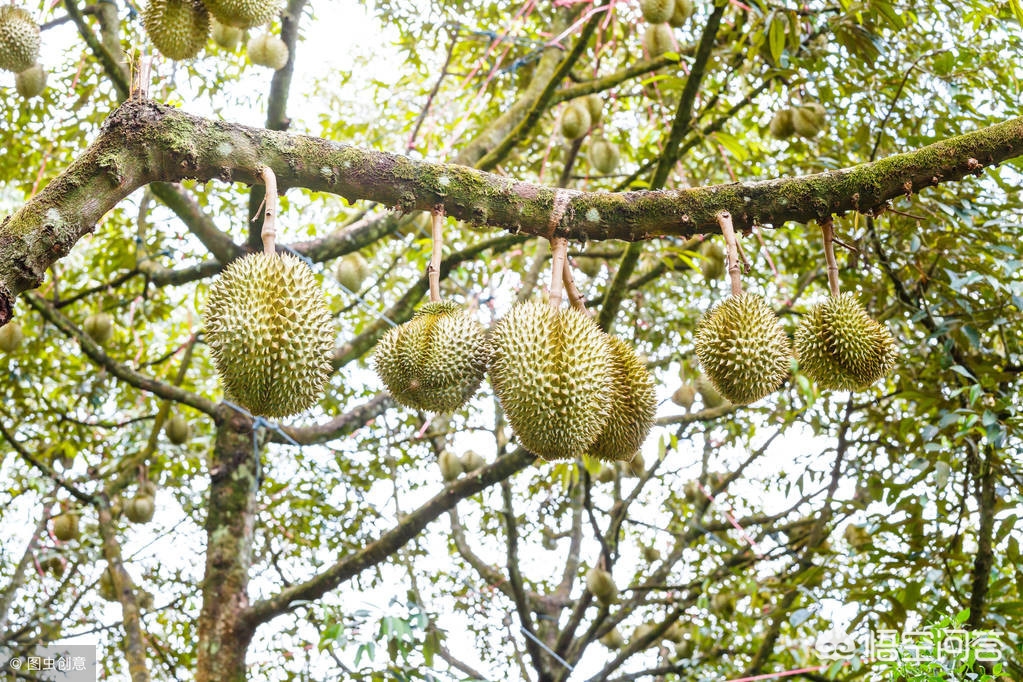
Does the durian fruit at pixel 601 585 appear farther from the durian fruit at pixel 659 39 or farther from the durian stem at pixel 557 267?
the durian stem at pixel 557 267

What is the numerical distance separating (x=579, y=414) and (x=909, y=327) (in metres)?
2.60

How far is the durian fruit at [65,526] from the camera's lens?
17.3 ft

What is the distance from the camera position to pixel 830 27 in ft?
11.5

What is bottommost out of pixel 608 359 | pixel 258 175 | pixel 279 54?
pixel 608 359

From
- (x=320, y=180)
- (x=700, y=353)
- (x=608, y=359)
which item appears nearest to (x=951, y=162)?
(x=700, y=353)

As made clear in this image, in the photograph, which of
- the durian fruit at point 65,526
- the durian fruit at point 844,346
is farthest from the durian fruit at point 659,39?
the durian fruit at point 65,526

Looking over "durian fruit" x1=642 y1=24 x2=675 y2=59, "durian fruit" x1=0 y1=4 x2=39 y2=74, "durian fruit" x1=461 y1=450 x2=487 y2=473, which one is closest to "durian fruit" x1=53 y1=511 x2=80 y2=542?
"durian fruit" x1=461 y1=450 x2=487 y2=473

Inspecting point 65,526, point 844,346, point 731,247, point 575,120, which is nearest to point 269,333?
point 731,247

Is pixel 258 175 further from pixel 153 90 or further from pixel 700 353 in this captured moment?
pixel 153 90

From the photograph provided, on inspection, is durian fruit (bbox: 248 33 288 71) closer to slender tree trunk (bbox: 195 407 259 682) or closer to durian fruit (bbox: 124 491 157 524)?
slender tree trunk (bbox: 195 407 259 682)

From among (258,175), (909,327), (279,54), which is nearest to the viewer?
(258,175)

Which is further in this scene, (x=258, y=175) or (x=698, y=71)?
(x=698, y=71)

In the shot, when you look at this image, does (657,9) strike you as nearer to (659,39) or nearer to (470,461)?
(659,39)

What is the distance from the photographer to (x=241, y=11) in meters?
3.07
